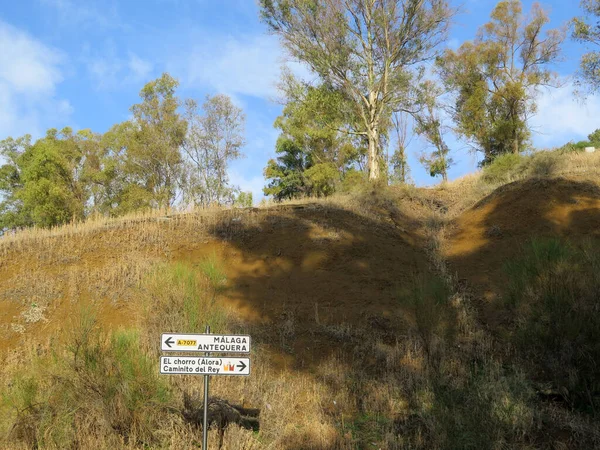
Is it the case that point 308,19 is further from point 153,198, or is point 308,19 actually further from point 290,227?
point 153,198

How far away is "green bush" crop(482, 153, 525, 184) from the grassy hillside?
384 centimetres

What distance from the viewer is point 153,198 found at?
35.9m

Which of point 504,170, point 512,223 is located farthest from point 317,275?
point 504,170

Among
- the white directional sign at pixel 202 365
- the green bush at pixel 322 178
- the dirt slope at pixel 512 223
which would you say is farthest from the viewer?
the green bush at pixel 322 178

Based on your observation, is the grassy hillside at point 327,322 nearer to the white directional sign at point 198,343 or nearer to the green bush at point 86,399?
the green bush at point 86,399

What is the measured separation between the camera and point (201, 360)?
594cm

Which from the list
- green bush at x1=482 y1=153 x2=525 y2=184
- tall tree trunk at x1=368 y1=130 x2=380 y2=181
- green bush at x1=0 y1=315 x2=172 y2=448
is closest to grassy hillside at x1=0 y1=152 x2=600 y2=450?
green bush at x1=0 y1=315 x2=172 y2=448

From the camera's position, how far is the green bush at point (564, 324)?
25.1ft

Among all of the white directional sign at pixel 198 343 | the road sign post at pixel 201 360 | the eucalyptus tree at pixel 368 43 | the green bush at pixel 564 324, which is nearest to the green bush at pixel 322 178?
the eucalyptus tree at pixel 368 43

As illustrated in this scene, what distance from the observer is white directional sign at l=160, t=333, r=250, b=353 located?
593 centimetres

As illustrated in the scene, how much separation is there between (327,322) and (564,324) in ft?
16.1

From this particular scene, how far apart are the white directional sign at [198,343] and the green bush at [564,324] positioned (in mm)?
4758

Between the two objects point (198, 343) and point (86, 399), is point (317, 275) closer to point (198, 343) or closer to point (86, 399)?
point (86, 399)

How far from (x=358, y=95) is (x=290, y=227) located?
11707mm
